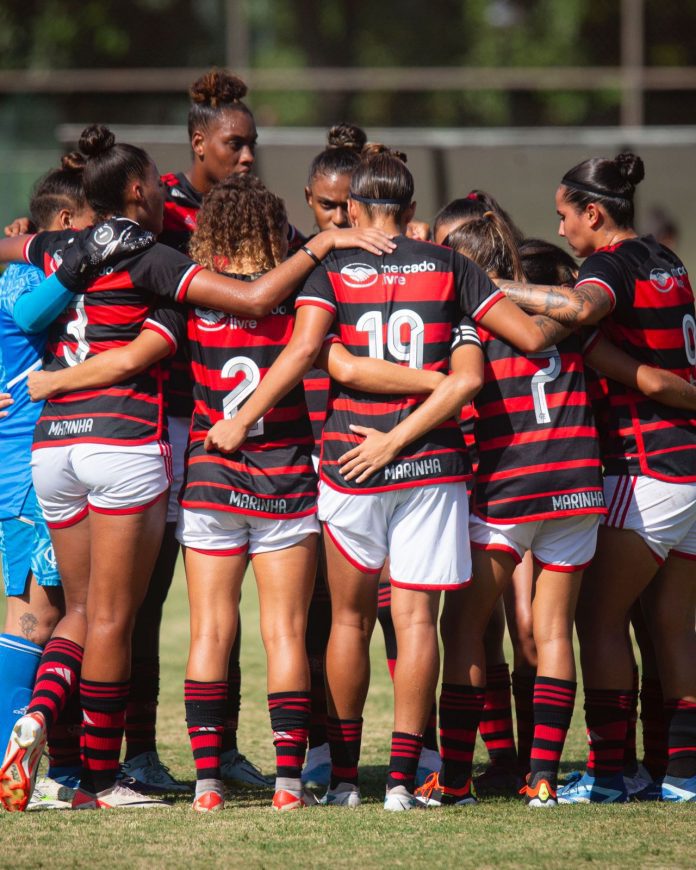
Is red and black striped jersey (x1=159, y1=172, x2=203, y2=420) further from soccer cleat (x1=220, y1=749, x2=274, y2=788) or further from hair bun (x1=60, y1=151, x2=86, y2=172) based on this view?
soccer cleat (x1=220, y1=749, x2=274, y2=788)

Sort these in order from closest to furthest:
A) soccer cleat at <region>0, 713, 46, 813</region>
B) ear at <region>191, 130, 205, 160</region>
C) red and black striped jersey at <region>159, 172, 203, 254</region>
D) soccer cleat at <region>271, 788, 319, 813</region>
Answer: soccer cleat at <region>0, 713, 46, 813</region> → soccer cleat at <region>271, 788, 319, 813</region> → red and black striped jersey at <region>159, 172, 203, 254</region> → ear at <region>191, 130, 205, 160</region>

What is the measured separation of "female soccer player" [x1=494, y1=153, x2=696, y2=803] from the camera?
13.2 ft

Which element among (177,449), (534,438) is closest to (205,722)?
(177,449)

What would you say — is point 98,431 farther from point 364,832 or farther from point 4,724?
point 364,832

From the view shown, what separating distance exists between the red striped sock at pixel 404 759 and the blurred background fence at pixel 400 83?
29.3 ft

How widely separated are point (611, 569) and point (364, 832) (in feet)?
4.06

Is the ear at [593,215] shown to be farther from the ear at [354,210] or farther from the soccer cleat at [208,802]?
the soccer cleat at [208,802]

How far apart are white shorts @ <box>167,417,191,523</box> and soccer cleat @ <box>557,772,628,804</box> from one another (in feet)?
5.52

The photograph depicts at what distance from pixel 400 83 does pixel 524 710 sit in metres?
11.5

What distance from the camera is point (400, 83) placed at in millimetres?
14617

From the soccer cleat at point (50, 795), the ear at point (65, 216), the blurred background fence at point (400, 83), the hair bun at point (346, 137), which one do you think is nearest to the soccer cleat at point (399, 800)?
the soccer cleat at point (50, 795)

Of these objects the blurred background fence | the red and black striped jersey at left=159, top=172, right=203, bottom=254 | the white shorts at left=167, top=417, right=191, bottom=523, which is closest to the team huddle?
the white shorts at left=167, top=417, right=191, bottom=523

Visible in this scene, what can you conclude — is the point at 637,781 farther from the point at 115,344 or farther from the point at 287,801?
the point at 115,344

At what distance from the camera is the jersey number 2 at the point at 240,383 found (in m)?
3.91
